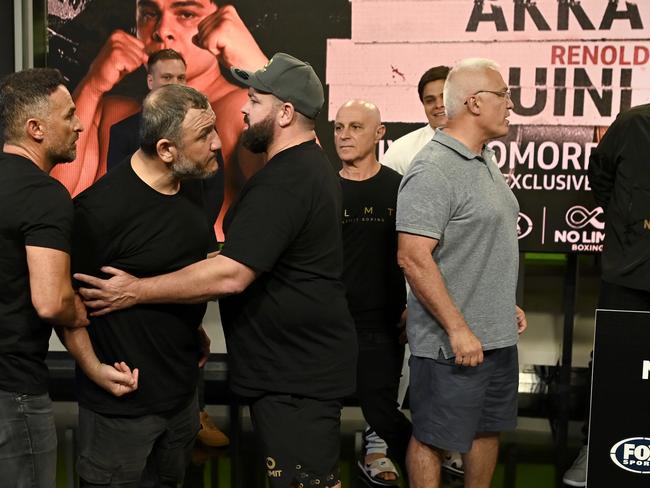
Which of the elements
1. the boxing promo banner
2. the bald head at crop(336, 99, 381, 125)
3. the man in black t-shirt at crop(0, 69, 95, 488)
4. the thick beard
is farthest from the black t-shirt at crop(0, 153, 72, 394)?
the bald head at crop(336, 99, 381, 125)

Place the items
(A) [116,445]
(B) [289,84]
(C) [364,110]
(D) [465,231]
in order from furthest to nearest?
1. (C) [364,110]
2. (D) [465,231]
3. (B) [289,84]
4. (A) [116,445]

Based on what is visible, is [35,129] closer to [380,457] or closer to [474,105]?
[474,105]

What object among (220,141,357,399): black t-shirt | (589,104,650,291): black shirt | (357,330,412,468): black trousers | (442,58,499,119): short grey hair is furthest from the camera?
(357,330,412,468): black trousers

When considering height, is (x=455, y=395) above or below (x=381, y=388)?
above

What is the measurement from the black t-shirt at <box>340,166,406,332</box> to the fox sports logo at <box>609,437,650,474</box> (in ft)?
4.02

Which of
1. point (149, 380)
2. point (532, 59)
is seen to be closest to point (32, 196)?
point (149, 380)

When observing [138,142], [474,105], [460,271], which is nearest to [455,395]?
[460,271]

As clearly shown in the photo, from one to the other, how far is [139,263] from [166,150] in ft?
0.93

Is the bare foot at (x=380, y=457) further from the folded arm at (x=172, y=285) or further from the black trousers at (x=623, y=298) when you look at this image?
the folded arm at (x=172, y=285)

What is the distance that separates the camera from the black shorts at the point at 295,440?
212 cm

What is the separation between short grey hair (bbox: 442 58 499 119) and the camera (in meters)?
2.54

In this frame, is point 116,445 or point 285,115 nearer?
point 116,445

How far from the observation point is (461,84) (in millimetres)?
2545

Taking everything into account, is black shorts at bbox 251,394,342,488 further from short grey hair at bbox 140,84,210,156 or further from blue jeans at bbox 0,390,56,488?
short grey hair at bbox 140,84,210,156
